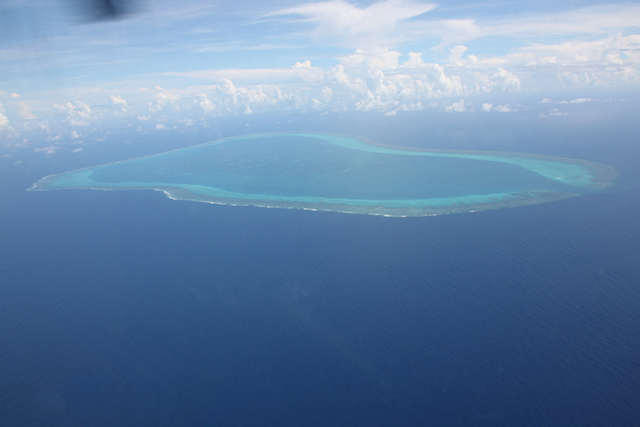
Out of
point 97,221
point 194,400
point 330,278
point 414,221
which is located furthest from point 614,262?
point 97,221

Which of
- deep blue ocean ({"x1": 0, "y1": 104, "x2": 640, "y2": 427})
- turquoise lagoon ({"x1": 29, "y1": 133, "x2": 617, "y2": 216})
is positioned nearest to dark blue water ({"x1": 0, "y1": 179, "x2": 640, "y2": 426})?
deep blue ocean ({"x1": 0, "y1": 104, "x2": 640, "y2": 427})

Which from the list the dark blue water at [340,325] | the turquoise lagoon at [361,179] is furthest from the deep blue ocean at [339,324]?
the turquoise lagoon at [361,179]

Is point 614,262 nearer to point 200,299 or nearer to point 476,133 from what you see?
point 200,299

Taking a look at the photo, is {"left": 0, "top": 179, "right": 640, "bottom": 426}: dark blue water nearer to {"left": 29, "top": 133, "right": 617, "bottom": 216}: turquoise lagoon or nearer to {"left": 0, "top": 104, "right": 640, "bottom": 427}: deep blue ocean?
{"left": 0, "top": 104, "right": 640, "bottom": 427}: deep blue ocean

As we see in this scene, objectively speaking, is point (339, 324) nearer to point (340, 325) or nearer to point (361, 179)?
point (340, 325)

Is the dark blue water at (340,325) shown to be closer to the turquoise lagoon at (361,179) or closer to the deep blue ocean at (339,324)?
the deep blue ocean at (339,324)

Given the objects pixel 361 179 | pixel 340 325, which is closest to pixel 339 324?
pixel 340 325

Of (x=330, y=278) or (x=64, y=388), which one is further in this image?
(x=330, y=278)
